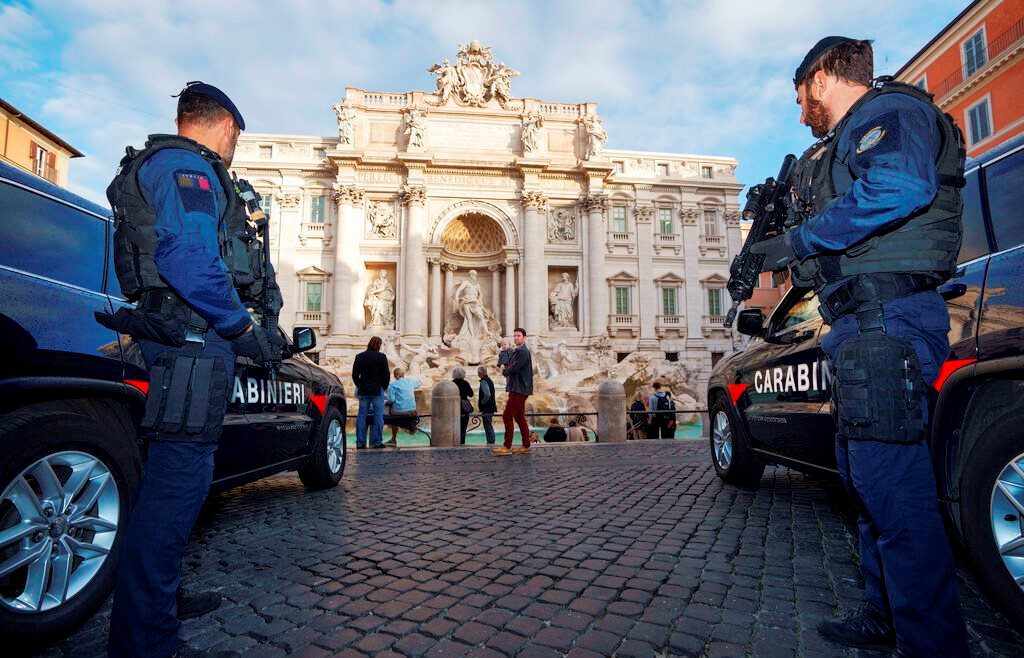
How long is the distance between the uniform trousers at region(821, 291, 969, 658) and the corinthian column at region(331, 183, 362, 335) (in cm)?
2692

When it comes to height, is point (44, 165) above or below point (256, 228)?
above

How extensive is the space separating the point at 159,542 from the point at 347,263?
27108mm

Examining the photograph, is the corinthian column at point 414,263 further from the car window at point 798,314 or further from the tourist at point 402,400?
the car window at point 798,314

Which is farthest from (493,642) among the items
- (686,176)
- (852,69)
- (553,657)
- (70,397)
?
(686,176)

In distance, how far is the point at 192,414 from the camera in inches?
76.6

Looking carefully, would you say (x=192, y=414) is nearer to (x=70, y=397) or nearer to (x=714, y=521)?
(x=70, y=397)

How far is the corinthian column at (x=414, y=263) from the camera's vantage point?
2683 centimetres

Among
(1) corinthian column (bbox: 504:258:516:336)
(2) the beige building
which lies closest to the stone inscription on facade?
(2) the beige building

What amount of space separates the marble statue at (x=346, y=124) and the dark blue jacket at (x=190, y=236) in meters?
28.6

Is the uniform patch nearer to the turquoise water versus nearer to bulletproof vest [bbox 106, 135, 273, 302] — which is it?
bulletproof vest [bbox 106, 135, 273, 302]

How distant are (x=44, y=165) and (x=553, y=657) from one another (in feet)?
104

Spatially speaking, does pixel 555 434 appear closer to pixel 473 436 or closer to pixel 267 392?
pixel 473 436

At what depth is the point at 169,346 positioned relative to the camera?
2045 mm

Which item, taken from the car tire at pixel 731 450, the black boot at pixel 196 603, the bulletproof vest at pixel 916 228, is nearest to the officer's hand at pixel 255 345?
the black boot at pixel 196 603
